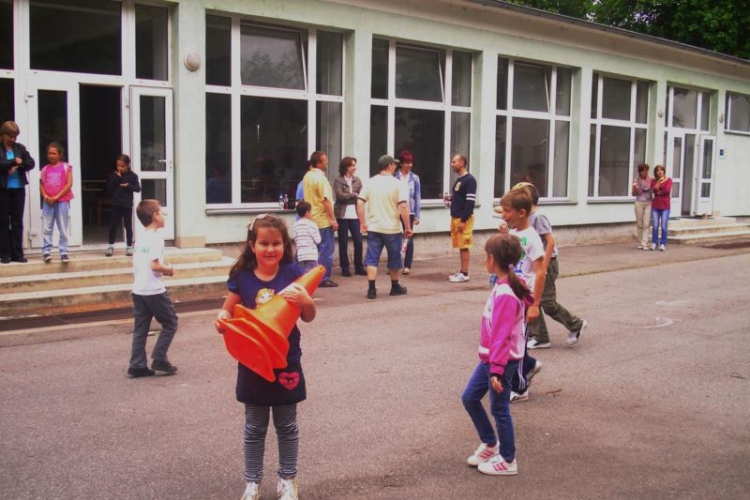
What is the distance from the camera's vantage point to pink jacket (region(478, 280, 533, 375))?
465 centimetres

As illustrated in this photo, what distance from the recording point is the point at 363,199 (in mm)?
11469

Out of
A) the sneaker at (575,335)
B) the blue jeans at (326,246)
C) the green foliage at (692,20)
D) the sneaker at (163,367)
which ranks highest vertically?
the green foliage at (692,20)

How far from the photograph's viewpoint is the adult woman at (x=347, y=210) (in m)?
12.9

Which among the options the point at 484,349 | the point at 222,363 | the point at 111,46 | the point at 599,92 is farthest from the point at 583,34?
the point at 484,349

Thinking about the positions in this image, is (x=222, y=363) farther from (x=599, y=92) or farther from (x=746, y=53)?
(x=746, y=53)

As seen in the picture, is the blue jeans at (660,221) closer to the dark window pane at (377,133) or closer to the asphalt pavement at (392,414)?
the dark window pane at (377,133)

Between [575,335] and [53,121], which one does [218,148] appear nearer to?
[53,121]

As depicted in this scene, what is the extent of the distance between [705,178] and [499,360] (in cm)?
2138

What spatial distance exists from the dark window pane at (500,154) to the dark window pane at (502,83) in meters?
0.33

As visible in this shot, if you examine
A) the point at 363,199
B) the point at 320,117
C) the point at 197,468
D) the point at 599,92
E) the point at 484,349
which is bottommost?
the point at 197,468

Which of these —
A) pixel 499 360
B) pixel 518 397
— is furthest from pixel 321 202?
pixel 499 360

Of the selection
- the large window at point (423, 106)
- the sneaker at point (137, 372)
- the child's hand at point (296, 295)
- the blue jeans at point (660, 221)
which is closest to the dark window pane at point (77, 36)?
the large window at point (423, 106)

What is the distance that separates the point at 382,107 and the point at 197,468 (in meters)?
11.5

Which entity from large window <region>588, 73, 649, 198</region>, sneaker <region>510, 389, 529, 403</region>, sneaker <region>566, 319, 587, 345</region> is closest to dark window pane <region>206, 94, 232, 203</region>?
sneaker <region>566, 319, 587, 345</region>
